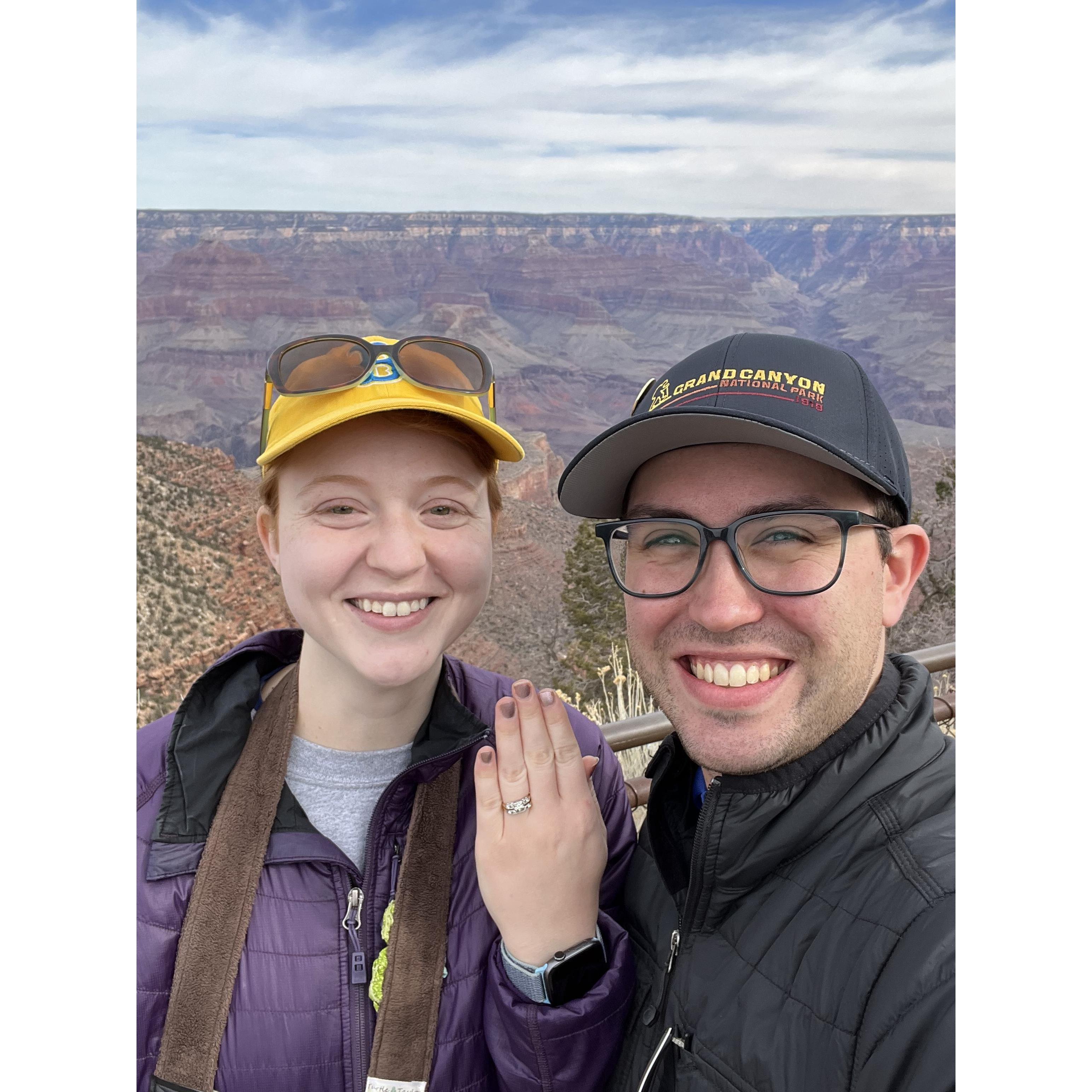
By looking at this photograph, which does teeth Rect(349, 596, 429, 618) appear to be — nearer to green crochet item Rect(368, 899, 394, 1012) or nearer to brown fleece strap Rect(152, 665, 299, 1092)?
brown fleece strap Rect(152, 665, 299, 1092)

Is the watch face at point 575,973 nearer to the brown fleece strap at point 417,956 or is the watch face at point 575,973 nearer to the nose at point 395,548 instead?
the brown fleece strap at point 417,956

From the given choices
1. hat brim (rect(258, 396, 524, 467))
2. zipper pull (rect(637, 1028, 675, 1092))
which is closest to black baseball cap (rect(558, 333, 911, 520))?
hat brim (rect(258, 396, 524, 467))

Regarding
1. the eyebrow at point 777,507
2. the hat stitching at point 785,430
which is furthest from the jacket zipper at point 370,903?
the hat stitching at point 785,430

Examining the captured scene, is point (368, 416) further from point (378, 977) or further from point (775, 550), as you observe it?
point (378, 977)
